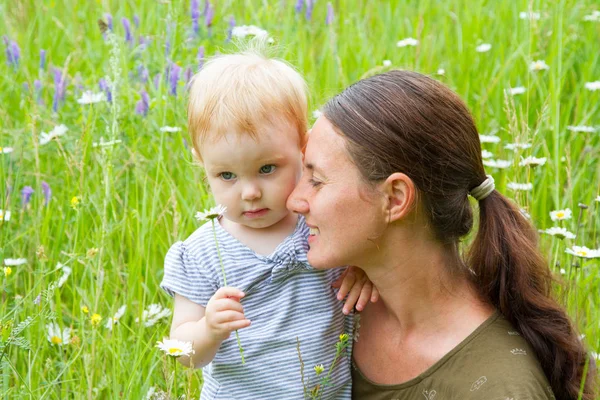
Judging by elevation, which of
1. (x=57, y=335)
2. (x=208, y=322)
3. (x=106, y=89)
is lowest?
(x=57, y=335)

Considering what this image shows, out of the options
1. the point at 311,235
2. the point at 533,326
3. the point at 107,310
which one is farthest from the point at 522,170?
the point at 107,310

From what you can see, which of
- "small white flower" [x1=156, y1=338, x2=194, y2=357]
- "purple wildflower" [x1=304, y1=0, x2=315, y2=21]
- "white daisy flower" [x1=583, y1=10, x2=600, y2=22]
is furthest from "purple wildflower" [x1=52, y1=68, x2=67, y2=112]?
"white daisy flower" [x1=583, y1=10, x2=600, y2=22]

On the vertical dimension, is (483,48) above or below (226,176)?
below

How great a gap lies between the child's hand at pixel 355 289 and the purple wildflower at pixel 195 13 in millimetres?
1729

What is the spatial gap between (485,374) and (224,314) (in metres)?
0.64

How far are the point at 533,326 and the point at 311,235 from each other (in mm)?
596

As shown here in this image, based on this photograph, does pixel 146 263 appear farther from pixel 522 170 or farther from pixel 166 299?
pixel 522 170

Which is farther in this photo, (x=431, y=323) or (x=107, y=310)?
(x=107, y=310)

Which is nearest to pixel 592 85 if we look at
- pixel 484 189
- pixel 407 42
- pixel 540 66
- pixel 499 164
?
pixel 540 66

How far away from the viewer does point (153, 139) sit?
3.52 meters

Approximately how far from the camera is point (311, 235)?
2283mm

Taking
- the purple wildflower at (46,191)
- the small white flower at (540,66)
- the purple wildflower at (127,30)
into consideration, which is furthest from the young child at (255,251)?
the small white flower at (540,66)

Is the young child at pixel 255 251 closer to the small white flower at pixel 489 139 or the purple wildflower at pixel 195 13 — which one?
the small white flower at pixel 489 139

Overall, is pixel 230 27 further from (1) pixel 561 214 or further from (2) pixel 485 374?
(2) pixel 485 374
